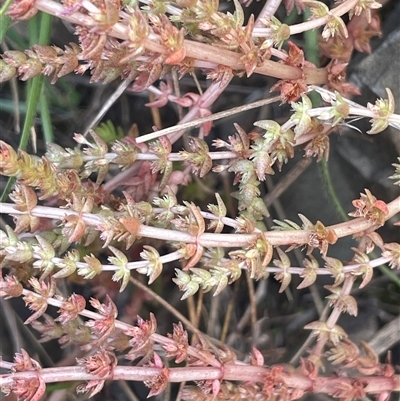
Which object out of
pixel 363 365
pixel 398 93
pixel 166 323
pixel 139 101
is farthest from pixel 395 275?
pixel 139 101

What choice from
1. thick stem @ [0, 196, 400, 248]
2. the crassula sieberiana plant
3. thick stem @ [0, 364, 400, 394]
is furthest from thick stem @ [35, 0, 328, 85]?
thick stem @ [0, 364, 400, 394]

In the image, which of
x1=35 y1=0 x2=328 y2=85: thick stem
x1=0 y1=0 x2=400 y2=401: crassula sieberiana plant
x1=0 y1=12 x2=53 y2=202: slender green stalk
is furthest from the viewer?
x1=0 y1=12 x2=53 y2=202: slender green stalk

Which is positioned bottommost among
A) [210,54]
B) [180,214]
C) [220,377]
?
[220,377]

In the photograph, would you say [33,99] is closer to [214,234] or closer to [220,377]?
[214,234]

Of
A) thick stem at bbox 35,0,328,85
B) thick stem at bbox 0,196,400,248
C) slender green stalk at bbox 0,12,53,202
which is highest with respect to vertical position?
thick stem at bbox 35,0,328,85

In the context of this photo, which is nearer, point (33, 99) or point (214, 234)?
point (214, 234)

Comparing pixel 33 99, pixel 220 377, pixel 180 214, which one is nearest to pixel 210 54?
pixel 180 214

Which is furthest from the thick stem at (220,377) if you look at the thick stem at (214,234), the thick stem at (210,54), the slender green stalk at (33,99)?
the thick stem at (210,54)

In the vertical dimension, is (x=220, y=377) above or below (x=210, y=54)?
below

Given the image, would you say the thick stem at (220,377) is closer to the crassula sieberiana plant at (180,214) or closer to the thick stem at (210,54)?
the crassula sieberiana plant at (180,214)

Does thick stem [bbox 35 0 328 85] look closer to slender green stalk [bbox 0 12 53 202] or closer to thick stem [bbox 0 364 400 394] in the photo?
slender green stalk [bbox 0 12 53 202]

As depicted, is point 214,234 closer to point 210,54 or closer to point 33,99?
point 210,54
